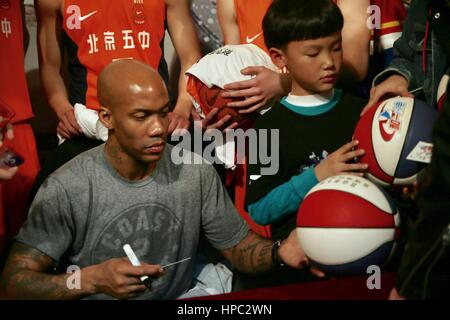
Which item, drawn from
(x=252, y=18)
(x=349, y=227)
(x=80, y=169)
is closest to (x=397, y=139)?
(x=349, y=227)

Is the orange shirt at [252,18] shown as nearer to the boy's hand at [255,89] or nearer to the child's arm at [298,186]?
the boy's hand at [255,89]

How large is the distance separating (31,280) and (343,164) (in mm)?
1057

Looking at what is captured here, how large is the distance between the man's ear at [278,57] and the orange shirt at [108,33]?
A: 2.75 feet

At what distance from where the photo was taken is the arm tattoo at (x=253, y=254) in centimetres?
236

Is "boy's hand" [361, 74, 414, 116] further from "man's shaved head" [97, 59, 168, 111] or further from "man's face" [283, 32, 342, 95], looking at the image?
"man's shaved head" [97, 59, 168, 111]

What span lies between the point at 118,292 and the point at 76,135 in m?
1.23

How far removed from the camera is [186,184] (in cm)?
246

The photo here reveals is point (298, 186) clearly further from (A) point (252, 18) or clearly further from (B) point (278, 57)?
(A) point (252, 18)

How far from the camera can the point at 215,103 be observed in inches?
106

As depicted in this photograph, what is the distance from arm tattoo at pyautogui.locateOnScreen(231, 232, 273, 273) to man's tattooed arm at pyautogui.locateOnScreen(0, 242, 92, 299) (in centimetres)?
56

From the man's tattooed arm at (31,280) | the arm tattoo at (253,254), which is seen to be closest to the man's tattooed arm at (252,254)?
the arm tattoo at (253,254)

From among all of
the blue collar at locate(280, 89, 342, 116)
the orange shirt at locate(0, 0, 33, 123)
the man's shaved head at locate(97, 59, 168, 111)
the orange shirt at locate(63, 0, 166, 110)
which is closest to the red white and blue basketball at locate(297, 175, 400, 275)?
the blue collar at locate(280, 89, 342, 116)
